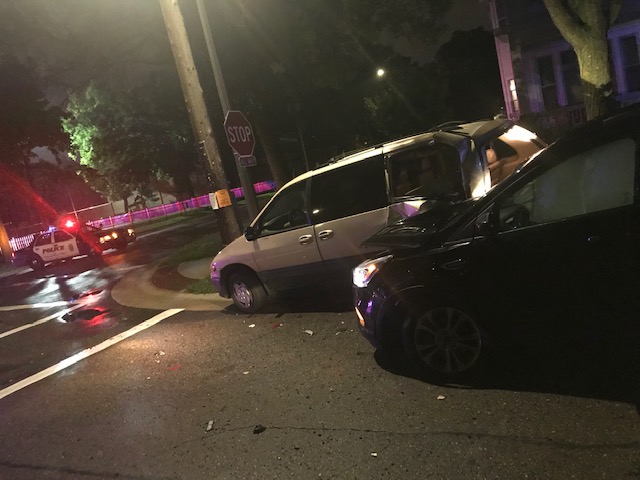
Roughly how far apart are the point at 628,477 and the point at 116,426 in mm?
3932

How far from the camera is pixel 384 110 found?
40.5 meters

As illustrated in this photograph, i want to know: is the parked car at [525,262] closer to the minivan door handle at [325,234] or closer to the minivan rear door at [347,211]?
the minivan rear door at [347,211]

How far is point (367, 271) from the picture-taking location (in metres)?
4.41

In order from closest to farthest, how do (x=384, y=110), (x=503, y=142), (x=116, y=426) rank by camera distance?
1. (x=116, y=426)
2. (x=503, y=142)
3. (x=384, y=110)

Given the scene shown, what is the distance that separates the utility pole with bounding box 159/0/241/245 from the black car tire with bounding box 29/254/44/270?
13.7 metres

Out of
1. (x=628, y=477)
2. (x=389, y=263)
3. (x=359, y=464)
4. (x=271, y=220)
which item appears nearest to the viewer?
(x=628, y=477)

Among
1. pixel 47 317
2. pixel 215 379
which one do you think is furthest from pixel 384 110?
pixel 215 379

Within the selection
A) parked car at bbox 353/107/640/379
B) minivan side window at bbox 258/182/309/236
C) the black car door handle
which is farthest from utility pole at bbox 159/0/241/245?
the black car door handle

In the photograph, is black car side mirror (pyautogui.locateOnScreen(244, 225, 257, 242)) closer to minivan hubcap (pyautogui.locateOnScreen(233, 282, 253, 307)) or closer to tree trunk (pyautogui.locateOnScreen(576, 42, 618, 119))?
minivan hubcap (pyautogui.locateOnScreen(233, 282, 253, 307))

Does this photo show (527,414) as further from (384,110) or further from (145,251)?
(384,110)

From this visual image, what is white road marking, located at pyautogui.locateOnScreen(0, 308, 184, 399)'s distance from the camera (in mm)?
6195

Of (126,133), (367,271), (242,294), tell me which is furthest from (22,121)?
(367,271)

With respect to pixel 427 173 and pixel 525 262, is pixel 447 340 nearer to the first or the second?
pixel 525 262

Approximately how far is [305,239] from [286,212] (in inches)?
Answer: 23.6
